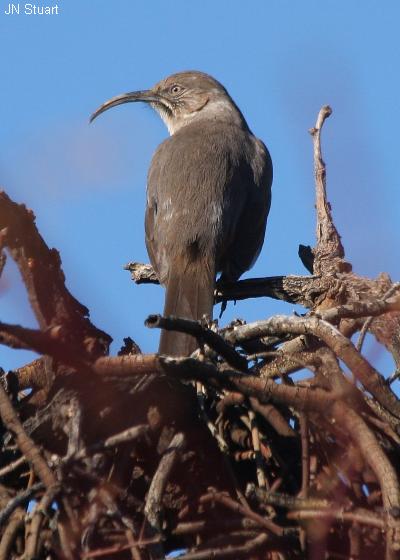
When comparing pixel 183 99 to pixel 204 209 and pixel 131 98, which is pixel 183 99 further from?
pixel 204 209

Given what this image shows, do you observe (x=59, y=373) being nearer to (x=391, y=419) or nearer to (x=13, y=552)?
(x=13, y=552)

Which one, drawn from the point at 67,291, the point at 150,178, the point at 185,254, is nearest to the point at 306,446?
the point at 67,291

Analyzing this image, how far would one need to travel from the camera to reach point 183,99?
9742 millimetres

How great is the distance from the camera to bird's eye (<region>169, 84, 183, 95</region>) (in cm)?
985

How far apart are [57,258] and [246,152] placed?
14.1 feet

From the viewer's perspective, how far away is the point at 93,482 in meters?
3.57

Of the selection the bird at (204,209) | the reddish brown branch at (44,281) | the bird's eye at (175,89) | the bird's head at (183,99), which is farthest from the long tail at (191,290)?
the bird's eye at (175,89)

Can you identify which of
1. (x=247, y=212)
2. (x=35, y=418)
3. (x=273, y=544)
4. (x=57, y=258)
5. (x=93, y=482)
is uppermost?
(x=247, y=212)

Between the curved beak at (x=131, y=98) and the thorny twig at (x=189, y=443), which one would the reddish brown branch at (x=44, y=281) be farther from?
the curved beak at (x=131, y=98)

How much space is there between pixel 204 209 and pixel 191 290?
31.2 inches

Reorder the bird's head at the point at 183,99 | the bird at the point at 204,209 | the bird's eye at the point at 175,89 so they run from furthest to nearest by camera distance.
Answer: the bird's eye at the point at 175,89
the bird's head at the point at 183,99
the bird at the point at 204,209

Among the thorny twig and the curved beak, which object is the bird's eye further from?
the thorny twig

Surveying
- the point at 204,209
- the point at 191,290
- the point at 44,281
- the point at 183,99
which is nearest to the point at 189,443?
the point at 44,281

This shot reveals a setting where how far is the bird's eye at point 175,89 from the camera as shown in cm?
985
